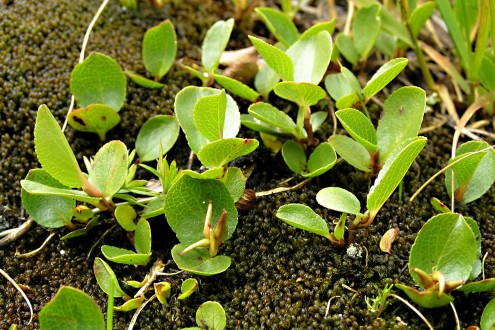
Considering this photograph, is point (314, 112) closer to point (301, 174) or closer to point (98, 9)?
point (301, 174)

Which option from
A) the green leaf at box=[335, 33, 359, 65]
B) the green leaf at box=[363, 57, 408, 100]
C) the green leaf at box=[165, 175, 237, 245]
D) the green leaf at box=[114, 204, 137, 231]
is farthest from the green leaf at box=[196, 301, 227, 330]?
the green leaf at box=[335, 33, 359, 65]

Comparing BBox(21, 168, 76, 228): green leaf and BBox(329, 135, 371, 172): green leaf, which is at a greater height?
BBox(329, 135, 371, 172): green leaf

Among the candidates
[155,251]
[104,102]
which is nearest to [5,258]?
[155,251]

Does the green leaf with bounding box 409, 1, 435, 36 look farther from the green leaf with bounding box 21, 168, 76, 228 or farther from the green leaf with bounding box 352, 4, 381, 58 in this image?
the green leaf with bounding box 21, 168, 76, 228

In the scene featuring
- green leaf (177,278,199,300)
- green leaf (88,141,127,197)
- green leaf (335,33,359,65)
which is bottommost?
green leaf (177,278,199,300)

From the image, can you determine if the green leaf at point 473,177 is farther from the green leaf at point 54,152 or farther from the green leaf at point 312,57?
the green leaf at point 54,152

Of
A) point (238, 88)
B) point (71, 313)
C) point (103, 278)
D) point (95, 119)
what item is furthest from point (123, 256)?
point (238, 88)
